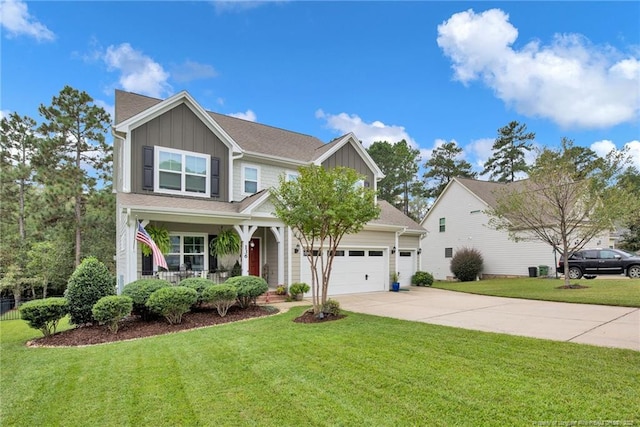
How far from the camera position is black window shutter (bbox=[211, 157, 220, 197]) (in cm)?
1380

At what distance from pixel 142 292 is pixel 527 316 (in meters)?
9.96

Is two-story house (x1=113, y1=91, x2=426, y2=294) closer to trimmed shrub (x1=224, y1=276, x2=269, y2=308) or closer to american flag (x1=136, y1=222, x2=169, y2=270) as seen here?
american flag (x1=136, y1=222, x2=169, y2=270)

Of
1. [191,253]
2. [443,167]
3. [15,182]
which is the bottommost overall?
[191,253]

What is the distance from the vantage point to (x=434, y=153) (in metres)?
42.2

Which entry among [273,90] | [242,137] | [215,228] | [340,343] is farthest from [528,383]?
[273,90]

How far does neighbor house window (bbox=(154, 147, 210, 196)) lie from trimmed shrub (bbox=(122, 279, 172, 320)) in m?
4.26

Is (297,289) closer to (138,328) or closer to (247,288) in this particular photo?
(247,288)

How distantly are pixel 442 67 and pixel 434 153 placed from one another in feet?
86.9

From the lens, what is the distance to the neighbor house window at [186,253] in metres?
12.5

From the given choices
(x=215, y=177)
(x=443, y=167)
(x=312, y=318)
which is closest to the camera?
(x=312, y=318)

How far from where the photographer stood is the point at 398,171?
40156 mm

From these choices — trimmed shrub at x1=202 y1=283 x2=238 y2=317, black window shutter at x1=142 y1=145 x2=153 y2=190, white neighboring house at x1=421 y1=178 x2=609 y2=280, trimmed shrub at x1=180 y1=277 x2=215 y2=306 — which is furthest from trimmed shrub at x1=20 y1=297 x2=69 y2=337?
white neighboring house at x1=421 y1=178 x2=609 y2=280

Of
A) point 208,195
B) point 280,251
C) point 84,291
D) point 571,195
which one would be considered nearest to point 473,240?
point 571,195

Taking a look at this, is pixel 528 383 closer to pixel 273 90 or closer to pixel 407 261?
pixel 407 261
